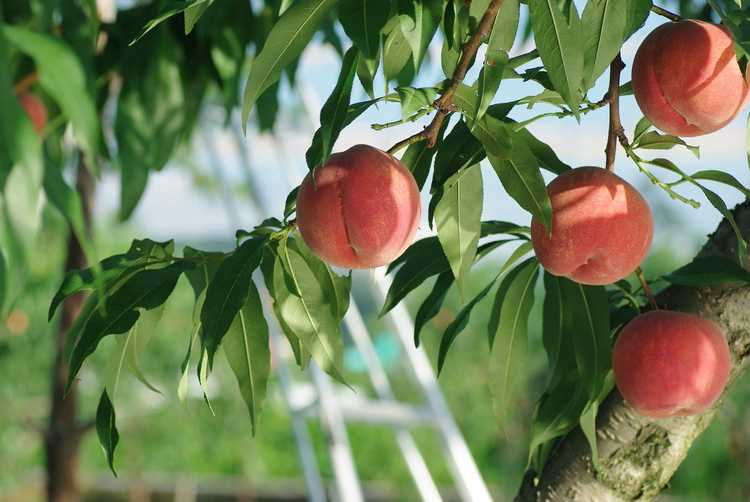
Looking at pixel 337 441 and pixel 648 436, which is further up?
pixel 648 436

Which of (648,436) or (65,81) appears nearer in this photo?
(65,81)

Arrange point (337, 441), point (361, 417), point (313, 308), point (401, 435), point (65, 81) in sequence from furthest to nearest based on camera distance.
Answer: point (401, 435) < point (361, 417) < point (337, 441) < point (313, 308) < point (65, 81)

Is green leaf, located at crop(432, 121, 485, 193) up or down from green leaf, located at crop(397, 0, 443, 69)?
down

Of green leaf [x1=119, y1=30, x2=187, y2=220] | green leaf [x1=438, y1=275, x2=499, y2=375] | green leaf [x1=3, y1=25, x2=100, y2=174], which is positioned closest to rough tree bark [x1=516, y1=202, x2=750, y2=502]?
green leaf [x1=438, y1=275, x2=499, y2=375]

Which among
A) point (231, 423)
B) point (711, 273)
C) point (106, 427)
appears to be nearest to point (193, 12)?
point (106, 427)

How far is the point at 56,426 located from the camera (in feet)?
6.42

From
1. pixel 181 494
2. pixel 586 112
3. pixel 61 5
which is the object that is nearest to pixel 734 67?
pixel 586 112

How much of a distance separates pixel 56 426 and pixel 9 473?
5.38 ft

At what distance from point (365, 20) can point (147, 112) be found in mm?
736

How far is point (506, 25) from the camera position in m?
0.53

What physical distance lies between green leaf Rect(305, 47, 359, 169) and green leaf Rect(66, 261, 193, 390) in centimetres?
13

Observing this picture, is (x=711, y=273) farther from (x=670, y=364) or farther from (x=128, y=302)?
(x=128, y=302)

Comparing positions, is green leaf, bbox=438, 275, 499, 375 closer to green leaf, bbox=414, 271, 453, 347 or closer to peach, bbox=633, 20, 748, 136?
green leaf, bbox=414, 271, 453, 347

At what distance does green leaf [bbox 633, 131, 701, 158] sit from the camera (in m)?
0.63
